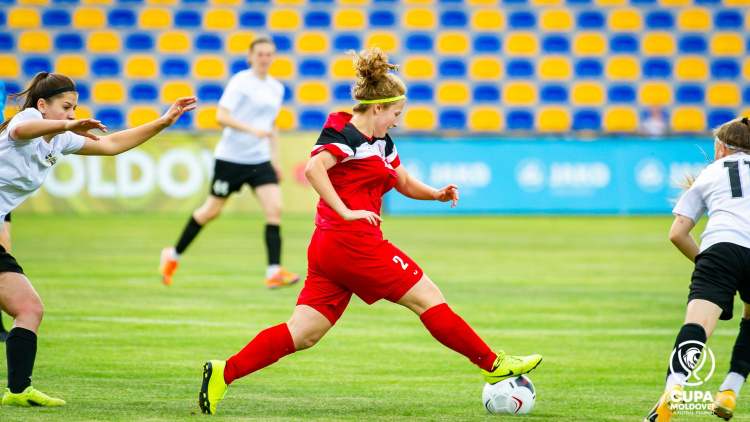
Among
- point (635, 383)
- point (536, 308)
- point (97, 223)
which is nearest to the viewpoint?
point (635, 383)

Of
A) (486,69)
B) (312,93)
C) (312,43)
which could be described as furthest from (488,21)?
(312,93)

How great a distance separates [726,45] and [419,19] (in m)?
8.53

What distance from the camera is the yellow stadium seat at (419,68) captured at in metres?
26.4

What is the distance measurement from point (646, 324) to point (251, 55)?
543 cm

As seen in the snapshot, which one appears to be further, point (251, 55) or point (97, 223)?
point (97, 223)

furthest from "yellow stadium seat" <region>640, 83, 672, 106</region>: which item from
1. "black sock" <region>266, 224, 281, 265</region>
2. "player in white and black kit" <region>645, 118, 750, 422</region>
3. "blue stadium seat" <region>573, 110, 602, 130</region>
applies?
"player in white and black kit" <region>645, 118, 750, 422</region>

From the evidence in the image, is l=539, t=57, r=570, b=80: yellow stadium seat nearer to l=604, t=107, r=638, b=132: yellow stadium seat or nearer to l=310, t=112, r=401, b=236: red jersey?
l=604, t=107, r=638, b=132: yellow stadium seat

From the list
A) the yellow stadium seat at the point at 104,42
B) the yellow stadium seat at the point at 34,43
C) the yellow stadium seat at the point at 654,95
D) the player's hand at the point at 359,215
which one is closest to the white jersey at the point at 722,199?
the player's hand at the point at 359,215

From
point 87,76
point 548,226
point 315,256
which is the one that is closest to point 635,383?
point 315,256

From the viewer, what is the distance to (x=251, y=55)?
11.1 metres

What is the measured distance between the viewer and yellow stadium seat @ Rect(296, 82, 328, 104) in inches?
1031

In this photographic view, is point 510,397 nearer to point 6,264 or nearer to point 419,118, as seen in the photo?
point 6,264

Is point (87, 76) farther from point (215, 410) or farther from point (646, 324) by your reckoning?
point (215, 410)

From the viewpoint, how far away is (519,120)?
85.9 ft
